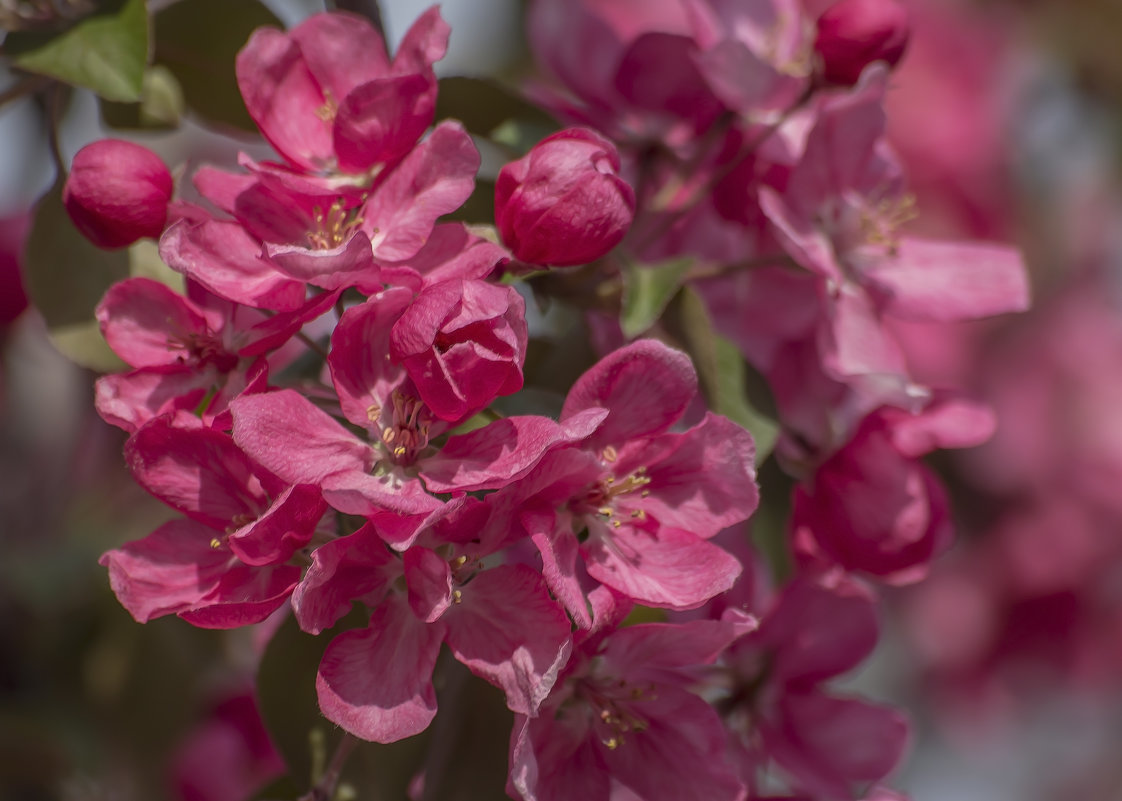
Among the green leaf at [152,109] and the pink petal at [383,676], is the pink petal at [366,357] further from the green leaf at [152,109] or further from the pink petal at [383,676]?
the green leaf at [152,109]

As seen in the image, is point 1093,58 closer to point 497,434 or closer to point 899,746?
point 899,746

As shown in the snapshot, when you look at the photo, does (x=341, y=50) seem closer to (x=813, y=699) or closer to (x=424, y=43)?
(x=424, y=43)

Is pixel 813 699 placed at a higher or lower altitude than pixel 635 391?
lower

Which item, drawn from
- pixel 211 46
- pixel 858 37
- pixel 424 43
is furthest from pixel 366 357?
pixel 858 37

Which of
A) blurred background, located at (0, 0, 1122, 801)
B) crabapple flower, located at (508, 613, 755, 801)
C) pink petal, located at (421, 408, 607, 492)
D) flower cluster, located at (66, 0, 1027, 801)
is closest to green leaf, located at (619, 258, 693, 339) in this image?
flower cluster, located at (66, 0, 1027, 801)

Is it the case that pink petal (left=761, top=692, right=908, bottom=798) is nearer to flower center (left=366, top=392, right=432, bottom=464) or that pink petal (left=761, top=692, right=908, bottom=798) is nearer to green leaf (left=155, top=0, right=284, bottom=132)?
flower center (left=366, top=392, right=432, bottom=464)

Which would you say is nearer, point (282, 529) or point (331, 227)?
point (282, 529)

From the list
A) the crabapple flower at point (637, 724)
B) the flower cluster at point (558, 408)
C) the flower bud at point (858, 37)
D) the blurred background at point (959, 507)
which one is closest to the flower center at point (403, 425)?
the flower cluster at point (558, 408)

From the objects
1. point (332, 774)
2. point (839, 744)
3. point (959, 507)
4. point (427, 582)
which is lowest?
point (959, 507)
